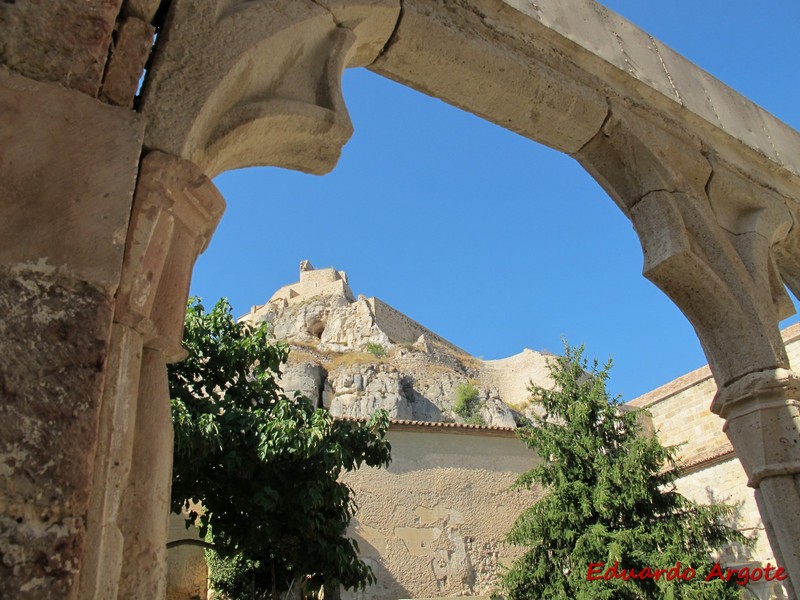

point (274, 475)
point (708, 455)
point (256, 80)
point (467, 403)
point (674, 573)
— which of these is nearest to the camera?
point (256, 80)

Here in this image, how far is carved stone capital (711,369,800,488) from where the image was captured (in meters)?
3.43

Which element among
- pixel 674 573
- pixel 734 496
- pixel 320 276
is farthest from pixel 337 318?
pixel 674 573

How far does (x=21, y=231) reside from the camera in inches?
62.9

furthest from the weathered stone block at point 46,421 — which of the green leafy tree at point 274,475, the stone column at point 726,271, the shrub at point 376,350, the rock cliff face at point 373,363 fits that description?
the shrub at point 376,350

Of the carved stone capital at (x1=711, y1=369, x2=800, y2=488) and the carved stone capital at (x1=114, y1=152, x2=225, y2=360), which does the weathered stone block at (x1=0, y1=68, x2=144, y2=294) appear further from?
the carved stone capital at (x1=711, y1=369, x2=800, y2=488)

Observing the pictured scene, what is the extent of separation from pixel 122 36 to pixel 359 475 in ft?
40.2

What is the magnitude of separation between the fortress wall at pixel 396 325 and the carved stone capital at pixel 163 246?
131 feet

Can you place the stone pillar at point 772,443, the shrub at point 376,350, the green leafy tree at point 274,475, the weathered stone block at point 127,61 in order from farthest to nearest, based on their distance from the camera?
the shrub at point 376,350, the green leafy tree at point 274,475, the stone pillar at point 772,443, the weathered stone block at point 127,61

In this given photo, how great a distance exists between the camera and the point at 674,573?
9625 mm

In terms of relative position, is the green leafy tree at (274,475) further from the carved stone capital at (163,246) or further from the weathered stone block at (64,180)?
the weathered stone block at (64,180)

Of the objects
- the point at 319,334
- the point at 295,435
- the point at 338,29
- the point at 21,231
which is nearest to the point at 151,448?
the point at 21,231

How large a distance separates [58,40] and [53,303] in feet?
2.39

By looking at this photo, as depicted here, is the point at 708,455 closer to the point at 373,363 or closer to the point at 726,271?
the point at 726,271

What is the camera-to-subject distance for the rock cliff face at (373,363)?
29266mm
